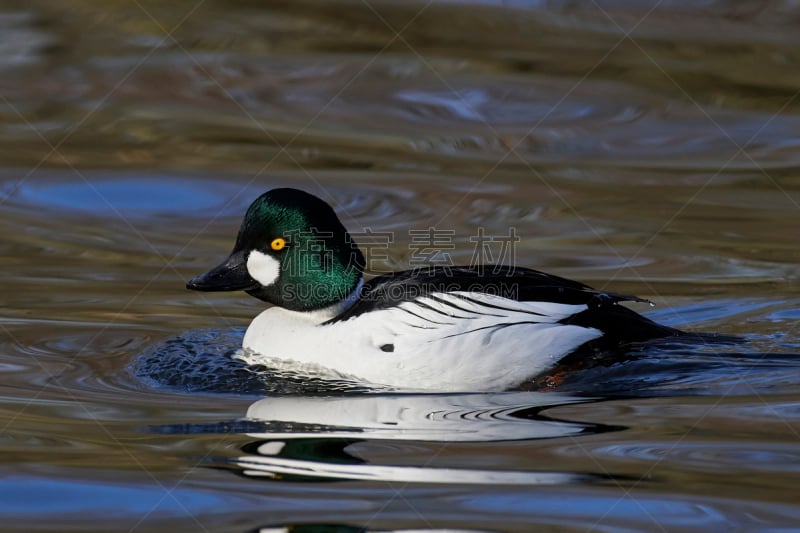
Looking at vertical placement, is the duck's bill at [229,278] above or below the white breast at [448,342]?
above

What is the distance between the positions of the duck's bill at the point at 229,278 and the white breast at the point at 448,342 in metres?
0.43

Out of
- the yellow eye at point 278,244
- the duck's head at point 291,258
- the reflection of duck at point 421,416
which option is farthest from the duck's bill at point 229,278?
the reflection of duck at point 421,416

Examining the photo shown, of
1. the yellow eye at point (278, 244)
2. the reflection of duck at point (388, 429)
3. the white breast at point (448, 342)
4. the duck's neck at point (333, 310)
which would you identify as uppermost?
the yellow eye at point (278, 244)

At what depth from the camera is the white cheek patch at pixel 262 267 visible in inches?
269

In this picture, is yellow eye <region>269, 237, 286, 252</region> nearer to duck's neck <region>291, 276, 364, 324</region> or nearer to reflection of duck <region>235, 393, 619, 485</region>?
duck's neck <region>291, 276, 364, 324</region>

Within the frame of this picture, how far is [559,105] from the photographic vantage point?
12234 mm

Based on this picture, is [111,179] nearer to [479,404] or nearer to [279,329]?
[279,329]

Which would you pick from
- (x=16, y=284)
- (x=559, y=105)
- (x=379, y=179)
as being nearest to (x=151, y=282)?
(x=16, y=284)

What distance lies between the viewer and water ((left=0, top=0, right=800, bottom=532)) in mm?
4961

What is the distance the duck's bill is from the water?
43 centimetres

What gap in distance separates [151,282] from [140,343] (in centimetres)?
131

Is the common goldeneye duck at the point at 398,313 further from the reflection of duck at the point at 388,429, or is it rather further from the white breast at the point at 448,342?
the reflection of duck at the point at 388,429

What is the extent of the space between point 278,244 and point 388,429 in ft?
4.99

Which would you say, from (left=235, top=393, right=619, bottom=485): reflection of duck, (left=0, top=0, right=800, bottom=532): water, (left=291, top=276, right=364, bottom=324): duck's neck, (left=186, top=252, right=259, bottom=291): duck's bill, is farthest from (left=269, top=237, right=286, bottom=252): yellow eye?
(left=235, top=393, right=619, bottom=485): reflection of duck
